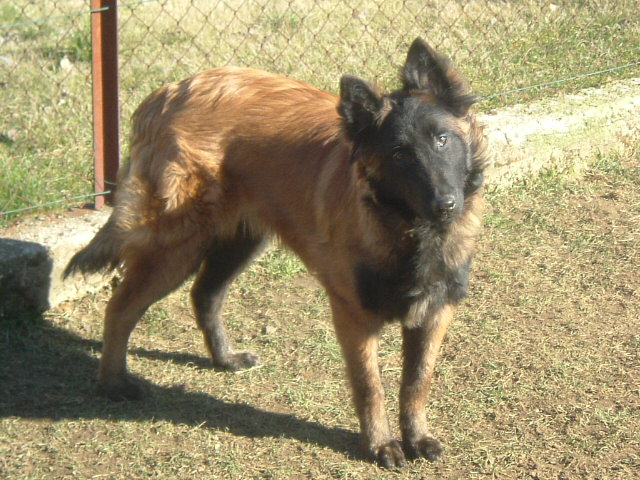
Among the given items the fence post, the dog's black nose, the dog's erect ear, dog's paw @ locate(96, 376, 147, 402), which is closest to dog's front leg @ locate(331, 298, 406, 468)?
the dog's black nose

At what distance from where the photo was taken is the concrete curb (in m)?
4.70

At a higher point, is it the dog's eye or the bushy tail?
the dog's eye

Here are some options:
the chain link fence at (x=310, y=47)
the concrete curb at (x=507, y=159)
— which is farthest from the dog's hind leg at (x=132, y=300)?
the chain link fence at (x=310, y=47)

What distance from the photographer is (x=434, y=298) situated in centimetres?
359

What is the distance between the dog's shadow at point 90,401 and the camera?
13.0 feet

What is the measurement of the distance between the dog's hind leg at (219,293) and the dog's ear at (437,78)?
53.8 inches

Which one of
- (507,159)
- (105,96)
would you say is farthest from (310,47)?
(105,96)

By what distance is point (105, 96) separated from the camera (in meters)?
5.08

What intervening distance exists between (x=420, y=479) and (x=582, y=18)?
5891 millimetres

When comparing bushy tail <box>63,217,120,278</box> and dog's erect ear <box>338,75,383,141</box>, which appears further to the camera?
bushy tail <box>63,217,120,278</box>

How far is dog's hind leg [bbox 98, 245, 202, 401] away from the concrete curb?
0.75m

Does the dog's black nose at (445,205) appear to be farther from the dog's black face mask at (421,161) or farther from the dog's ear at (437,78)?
the dog's ear at (437,78)

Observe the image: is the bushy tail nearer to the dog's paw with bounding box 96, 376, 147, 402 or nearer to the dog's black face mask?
the dog's paw with bounding box 96, 376, 147, 402

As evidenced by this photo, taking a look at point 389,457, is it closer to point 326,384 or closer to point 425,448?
point 425,448
